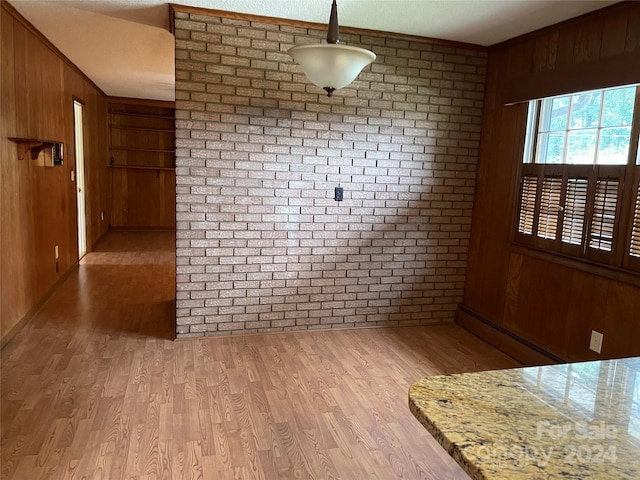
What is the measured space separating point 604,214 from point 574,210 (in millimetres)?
219

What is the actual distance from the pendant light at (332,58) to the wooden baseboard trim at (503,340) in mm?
2338

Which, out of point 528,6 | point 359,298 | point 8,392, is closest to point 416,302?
point 359,298

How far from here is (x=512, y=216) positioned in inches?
140

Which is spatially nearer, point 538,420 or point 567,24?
point 538,420

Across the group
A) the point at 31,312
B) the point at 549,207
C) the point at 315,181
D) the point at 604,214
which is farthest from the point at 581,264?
the point at 31,312

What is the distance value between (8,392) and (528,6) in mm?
3904

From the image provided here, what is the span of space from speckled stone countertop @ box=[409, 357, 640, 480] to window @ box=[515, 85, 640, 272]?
6.06 ft

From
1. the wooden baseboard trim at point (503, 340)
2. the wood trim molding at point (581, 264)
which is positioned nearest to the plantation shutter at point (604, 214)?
the wood trim molding at point (581, 264)

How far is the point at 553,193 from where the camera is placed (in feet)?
10.3

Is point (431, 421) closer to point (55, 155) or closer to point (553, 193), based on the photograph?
point (553, 193)

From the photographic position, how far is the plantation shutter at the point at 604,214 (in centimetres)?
271

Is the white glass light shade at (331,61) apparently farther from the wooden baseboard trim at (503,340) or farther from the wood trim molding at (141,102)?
the wood trim molding at (141,102)

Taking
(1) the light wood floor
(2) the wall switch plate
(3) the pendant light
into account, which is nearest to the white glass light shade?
(3) the pendant light

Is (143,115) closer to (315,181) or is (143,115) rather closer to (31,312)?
(31,312)
